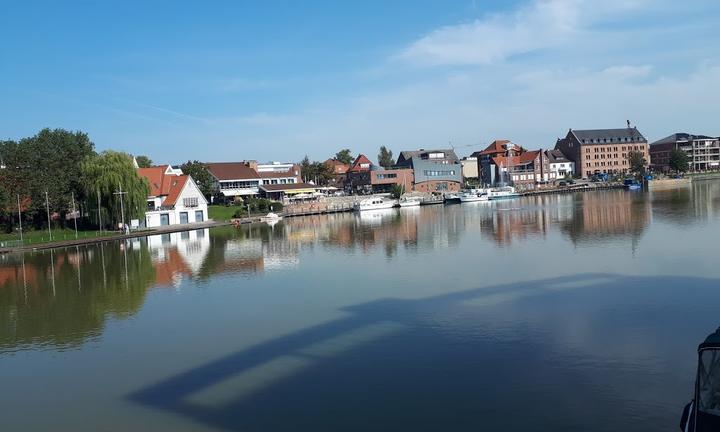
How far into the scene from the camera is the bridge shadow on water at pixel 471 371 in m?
8.06

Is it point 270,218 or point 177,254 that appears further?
point 270,218

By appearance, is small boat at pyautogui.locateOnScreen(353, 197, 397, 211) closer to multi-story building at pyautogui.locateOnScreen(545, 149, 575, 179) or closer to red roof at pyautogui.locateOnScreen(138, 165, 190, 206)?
red roof at pyautogui.locateOnScreen(138, 165, 190, 206)

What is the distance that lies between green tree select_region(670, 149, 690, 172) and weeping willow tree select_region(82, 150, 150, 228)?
7266 cm

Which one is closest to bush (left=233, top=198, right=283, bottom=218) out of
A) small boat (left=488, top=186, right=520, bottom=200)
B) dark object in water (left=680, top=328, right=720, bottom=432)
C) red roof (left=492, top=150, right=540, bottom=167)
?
small boat (left=488, top=186, right=520, bottom=200)

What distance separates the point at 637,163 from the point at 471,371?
8037 centimetres

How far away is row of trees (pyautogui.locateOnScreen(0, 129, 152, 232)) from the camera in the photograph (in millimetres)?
37594

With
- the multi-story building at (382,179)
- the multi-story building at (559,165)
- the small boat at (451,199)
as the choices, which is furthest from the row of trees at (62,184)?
the multi-story building at (559,165)

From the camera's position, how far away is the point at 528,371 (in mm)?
9477

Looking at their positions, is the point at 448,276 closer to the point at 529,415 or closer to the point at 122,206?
the point at 529,415

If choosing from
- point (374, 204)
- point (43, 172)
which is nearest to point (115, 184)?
point (43, 172)

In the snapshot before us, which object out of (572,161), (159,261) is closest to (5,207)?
(159,261)

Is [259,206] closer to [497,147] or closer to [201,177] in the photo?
[201,177]

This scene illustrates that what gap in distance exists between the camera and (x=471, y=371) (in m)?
9.67

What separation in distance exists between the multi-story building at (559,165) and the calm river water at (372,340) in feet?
208
